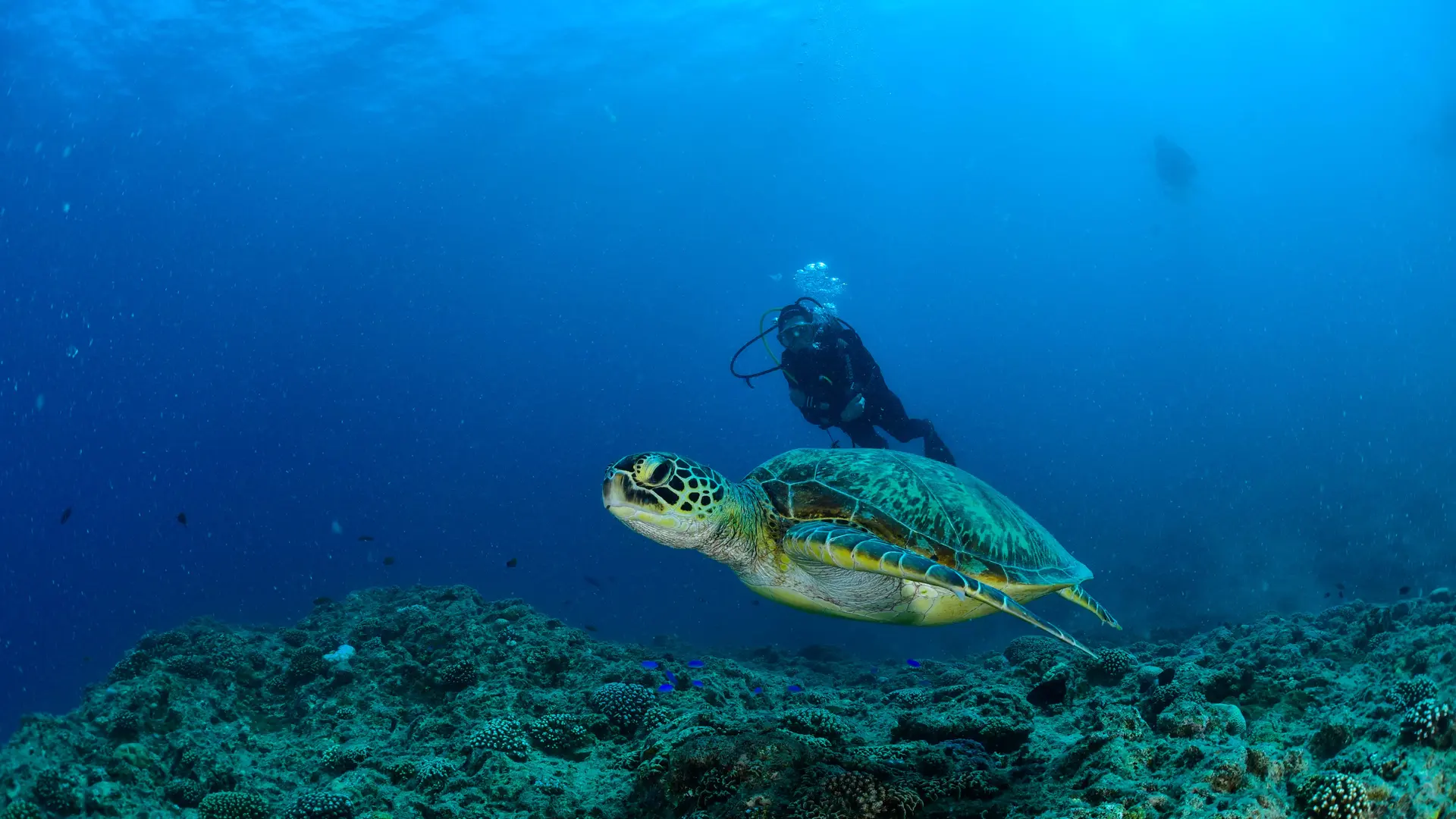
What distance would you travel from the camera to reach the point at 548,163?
5300cm

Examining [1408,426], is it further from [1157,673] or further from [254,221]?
[254,221]

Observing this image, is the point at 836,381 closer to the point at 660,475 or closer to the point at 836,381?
the point at 836,381

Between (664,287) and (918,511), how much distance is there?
3684 inches

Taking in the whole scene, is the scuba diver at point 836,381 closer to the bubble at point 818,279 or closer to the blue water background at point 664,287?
the blue water background at point 664,287

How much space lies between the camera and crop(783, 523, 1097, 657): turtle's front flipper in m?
3.30

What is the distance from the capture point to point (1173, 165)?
72312 millimetres

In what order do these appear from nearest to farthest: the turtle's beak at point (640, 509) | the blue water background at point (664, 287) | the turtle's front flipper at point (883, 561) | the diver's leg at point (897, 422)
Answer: the turtle's front flipper at point (883, 561) < the turtle's beak at point (640, 509) < the diver's leg at point (897, 422) < the blue water background at point (664, 287)

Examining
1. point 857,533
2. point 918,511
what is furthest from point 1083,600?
point 857,533

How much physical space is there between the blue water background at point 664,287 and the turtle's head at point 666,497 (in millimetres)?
11623

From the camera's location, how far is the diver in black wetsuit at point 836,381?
390 inches

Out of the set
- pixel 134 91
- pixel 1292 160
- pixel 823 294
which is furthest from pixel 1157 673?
pixel 1292 160

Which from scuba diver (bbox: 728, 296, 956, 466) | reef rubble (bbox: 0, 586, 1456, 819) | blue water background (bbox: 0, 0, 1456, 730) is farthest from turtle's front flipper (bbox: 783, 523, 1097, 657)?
blue water background (bbox: 0, 0, 1456, 730)

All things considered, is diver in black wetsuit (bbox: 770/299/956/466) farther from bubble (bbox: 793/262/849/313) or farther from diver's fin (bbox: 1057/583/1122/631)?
bubble (bbox: 793/262/849/313)

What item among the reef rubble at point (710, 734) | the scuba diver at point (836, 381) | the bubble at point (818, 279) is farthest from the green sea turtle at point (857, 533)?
the bubble at point (818, 279)
